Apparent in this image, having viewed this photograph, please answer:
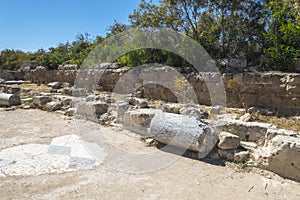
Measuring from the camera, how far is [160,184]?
3.33 metres

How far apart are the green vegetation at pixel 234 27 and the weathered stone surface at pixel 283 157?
14.3 ft

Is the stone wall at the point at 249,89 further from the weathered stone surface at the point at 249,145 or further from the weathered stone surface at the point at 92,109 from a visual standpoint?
the weathered stone surface at the point at 249,145

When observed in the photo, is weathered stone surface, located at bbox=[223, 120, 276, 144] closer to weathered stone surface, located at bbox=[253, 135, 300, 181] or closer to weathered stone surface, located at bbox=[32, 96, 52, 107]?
weathered stone surface, located at bbox=[253, 135, 300, 181]

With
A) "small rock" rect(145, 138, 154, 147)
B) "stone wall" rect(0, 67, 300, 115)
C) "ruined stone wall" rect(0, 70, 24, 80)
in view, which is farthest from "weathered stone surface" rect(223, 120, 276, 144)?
"ruined stone wall" rect(0, 70, 24, 80)

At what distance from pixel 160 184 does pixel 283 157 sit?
6.27 ft

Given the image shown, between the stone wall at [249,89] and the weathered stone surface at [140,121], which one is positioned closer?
the weathered stone surface at [140,121]

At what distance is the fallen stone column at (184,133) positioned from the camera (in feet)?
13.7

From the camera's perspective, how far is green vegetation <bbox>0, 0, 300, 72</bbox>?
7.09m

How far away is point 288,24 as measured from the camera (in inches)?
271

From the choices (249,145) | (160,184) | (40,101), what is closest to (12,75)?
(40,101)

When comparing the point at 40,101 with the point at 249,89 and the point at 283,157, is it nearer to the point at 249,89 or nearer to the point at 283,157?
the point at 249,89

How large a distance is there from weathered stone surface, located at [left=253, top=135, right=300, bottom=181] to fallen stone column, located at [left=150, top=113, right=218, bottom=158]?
91 cm

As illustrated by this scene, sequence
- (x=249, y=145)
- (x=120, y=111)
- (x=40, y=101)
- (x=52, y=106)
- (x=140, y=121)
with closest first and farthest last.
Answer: (x=249, y=145), (x=140, y=121), (x=120, y=111), (x=52, y=106), (x=40, y=101)

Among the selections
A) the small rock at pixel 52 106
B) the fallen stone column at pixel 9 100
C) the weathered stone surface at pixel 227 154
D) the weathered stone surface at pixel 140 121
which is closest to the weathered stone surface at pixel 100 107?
the weathered stone surface at pixel 140 121
